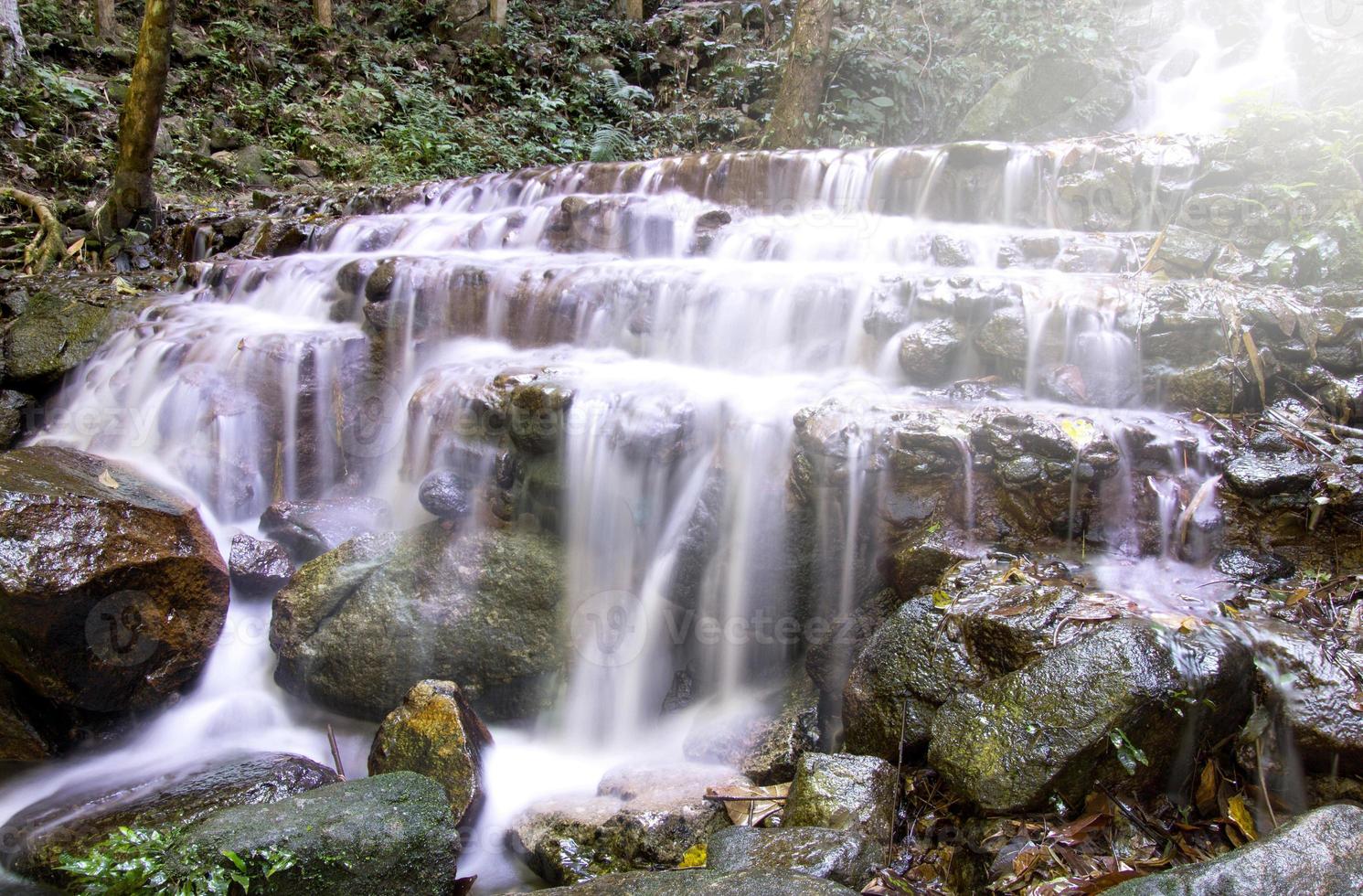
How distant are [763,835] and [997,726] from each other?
0.94m

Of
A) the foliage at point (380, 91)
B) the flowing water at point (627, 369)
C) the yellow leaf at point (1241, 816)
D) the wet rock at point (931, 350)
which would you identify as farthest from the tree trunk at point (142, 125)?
the yellow leaf at point (1241, 816)

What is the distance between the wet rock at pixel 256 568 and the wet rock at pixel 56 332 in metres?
3.02

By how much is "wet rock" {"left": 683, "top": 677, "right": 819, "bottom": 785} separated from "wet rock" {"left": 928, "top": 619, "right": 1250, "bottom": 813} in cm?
97

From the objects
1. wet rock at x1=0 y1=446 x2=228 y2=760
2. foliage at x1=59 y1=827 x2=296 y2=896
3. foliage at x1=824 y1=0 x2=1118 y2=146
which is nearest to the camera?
foliage at x1=59 y1=827 x2=296 y2=896

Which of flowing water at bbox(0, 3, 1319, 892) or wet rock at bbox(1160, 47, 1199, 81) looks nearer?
flowing water at bbox(0, 3, 1319, 892)

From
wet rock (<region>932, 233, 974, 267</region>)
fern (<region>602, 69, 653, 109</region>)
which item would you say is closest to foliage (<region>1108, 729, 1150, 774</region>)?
wet rock (<region>932, 233, 974, 267</region>)

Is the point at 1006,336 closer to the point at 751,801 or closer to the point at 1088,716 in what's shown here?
the point at 1088,716

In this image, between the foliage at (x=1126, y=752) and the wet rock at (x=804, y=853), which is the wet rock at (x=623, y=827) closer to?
the wet rock at (x=804, y=853)

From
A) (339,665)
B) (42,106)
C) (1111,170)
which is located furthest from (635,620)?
(42,106)

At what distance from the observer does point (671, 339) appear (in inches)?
250

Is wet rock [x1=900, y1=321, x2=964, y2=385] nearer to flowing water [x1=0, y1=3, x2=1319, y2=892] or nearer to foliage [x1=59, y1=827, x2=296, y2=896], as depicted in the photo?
flowing water [x1=0, y1=3, x2=1319, y2=892]

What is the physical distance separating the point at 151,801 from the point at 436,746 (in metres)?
1.41

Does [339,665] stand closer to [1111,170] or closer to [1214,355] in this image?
[1214,355]

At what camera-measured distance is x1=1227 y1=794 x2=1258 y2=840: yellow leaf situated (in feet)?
8.87
